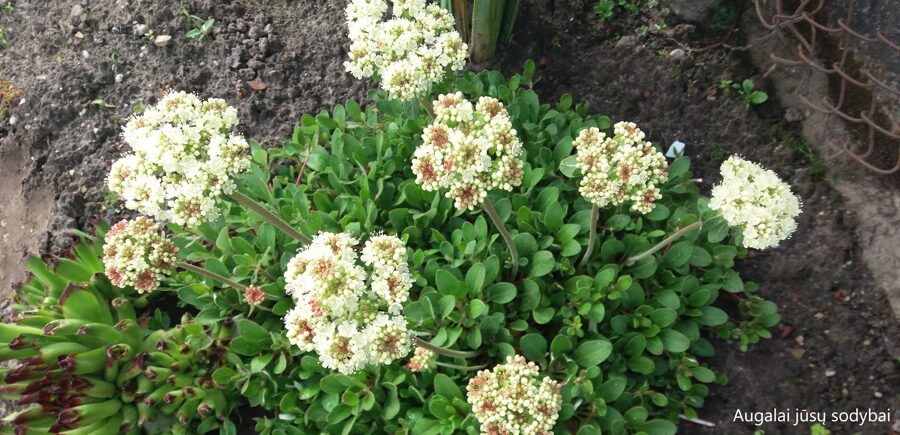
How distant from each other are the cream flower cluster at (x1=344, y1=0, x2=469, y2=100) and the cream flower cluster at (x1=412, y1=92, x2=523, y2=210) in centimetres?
34

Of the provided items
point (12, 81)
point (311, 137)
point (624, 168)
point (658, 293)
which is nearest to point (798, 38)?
point (658, 293)

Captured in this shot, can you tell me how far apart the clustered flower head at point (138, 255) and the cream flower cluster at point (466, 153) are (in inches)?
44.3

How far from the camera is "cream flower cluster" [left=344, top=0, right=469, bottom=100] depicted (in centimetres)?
245

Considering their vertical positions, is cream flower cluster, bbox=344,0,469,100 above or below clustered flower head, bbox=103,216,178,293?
above

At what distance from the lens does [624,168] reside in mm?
2143

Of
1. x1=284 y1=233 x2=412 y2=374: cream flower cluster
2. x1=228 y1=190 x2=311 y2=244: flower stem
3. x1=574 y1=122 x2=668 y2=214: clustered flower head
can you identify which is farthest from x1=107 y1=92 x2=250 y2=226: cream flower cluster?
x1=574 y1=122 x2=668 y2=214: clustered flower head

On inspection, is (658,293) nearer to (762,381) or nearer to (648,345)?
(648,345)

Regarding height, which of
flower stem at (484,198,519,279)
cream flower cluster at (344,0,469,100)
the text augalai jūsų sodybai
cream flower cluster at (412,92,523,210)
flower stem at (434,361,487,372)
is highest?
cream flower cluster at (344,0,469,100)

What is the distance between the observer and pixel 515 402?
2.08m

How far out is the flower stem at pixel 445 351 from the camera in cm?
235

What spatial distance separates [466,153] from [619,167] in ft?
1.88

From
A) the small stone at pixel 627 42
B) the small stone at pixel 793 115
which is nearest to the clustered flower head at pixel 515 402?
the small stone at pixel 793 115

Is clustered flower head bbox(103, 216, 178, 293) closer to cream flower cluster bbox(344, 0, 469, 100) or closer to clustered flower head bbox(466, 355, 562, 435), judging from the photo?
cream flower cluster bbox(344, 0, 469, 100)

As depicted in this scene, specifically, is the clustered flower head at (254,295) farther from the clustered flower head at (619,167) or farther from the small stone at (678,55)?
the small stone at (678,55)
